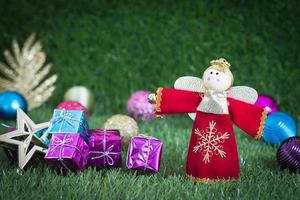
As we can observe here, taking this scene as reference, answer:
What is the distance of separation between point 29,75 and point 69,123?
1818 millimetres

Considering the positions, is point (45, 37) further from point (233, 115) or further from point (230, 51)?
point (233, 115)

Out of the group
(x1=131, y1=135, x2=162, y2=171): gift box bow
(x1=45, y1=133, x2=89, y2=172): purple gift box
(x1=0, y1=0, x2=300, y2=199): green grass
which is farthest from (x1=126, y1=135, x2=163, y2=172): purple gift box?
(x1=0, y1=0, x2=300, y2=199): green grass

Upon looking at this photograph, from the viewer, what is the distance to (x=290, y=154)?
2.30 metres

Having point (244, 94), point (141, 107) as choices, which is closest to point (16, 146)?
point (244, 94)

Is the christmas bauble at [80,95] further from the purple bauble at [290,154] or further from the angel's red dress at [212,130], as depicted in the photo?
the purple bauble at [290,154]

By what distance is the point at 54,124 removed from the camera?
2295 mm

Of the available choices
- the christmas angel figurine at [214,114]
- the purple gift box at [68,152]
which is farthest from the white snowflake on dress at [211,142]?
the purple gift box at [68,152]

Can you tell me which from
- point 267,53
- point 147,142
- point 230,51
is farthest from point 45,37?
point 147,142

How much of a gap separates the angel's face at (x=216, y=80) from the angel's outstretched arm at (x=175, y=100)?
0.10 meters

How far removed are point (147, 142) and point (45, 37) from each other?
219 cm

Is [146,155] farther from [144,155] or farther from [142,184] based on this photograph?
[142,184]

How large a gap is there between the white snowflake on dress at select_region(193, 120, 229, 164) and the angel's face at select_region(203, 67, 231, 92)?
153mm

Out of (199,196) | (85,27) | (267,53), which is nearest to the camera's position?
(199,196)

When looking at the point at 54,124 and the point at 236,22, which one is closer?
the point at 54,124
